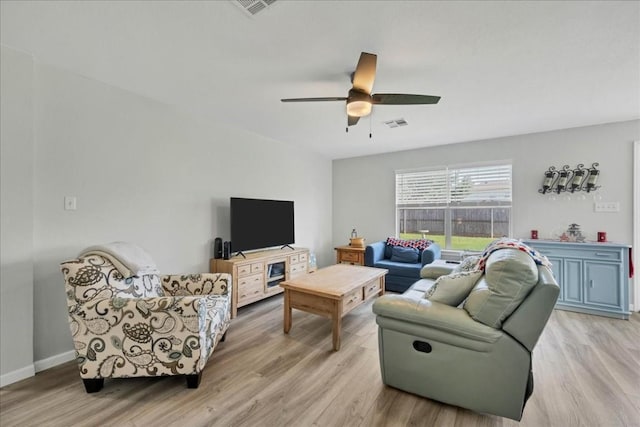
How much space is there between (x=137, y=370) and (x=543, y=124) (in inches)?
205

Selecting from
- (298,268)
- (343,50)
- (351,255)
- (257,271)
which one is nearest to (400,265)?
(351,255)

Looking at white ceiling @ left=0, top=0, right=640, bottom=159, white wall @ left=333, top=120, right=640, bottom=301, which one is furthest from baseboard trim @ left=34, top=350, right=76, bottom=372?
white wall @ left=333, top=120, right=640, bottom=301

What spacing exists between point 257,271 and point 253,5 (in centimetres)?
289

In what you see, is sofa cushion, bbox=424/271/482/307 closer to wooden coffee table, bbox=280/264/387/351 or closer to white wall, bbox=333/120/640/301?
wooden coffee table, bbox=280/264/387/351

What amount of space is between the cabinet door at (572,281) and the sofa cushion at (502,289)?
2689mm

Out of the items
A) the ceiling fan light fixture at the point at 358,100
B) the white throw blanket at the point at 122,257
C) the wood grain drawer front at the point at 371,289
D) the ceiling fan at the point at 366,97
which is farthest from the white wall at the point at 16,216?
the wood grain drawer front at the point at 371,289

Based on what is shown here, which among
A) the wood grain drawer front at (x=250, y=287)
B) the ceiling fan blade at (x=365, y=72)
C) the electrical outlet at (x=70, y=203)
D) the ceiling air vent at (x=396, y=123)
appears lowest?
the wood grain drawer front at (x=250, y=287)

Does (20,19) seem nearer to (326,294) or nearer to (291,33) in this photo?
(291,33)

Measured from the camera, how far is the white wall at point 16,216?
2029 mm

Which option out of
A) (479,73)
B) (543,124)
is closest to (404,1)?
(479,73)

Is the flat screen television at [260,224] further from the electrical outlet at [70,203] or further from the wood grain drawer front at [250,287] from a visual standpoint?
the electrical outlet at [70,203]

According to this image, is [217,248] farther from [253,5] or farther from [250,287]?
[253,5]

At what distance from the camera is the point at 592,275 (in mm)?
3447

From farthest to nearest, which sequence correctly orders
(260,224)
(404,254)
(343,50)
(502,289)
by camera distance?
1. (404,254)
2. (260,224)
3. (343,50)
4. (502,289)
